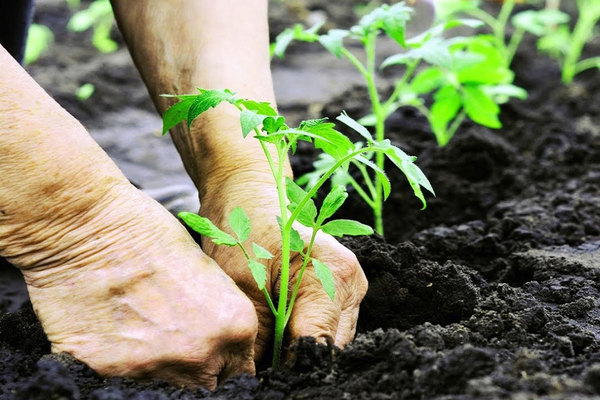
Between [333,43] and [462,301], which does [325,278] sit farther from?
[333,43]

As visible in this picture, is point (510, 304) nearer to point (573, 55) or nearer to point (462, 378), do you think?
point (462, 378)

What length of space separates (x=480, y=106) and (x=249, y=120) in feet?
5.06

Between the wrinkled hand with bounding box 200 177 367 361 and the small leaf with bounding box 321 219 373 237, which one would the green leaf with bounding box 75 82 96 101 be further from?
the small leaf with bounding box 321 219 373 237

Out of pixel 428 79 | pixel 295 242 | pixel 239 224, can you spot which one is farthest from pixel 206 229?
pixel 428 79

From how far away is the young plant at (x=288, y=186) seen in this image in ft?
4.09

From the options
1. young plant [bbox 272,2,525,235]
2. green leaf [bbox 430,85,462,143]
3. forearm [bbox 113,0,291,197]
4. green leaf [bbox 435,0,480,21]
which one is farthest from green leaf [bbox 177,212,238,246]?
green leaf [bbox 435,0,480,21]

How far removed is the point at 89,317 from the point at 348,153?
61 cm

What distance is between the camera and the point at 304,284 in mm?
1462

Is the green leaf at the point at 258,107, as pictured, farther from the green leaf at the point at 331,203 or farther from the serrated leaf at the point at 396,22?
the serrated leaf at the point at 396,22

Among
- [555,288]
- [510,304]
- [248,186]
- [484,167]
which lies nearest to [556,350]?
[510,304]

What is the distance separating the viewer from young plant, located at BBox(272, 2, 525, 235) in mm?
1955

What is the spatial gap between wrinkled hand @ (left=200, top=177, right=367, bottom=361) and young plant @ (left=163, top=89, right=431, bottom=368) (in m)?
0.04

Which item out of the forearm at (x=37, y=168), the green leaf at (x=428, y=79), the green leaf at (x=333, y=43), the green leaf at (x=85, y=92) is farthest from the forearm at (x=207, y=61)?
the green leaf at (x=85, y=92)

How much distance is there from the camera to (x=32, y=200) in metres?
1.36
